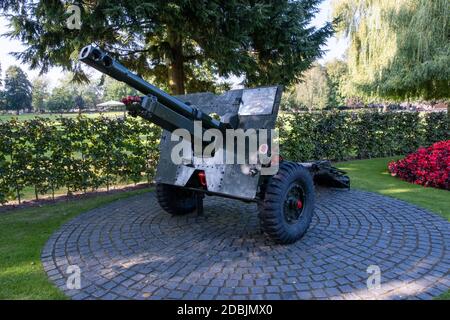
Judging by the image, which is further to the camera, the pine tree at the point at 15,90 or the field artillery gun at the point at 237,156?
the pine tree at the point at 15,90

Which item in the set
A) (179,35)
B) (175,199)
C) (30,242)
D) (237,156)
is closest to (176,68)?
(179,35)

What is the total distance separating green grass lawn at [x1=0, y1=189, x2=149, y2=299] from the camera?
3.16 metres

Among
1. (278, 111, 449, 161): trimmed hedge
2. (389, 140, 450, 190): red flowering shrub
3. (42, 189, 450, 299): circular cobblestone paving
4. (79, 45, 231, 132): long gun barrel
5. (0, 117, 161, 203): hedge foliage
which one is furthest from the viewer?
(278, 111, 449, 161): trimmed hedge

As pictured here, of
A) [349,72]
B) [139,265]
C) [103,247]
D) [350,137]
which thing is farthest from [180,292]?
[349,72]

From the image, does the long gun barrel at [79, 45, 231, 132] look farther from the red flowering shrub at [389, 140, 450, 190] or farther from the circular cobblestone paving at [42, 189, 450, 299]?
the red flowering shrub at [389, 140, 450, 190]

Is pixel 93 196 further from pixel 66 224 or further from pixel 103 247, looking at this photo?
pixel 103 247

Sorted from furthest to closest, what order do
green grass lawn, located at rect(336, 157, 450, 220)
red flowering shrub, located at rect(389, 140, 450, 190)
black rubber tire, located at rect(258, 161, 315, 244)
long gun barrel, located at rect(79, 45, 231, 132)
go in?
red flowering shrub, located at rect(389, 140, 450, 190) → green grass lawn, located at rect(336, 157, 450, 220) → black rubber tire, located at rect(258, 161, 315, 244) → long gun barrel, located at rect(79, 45, 231, 132)

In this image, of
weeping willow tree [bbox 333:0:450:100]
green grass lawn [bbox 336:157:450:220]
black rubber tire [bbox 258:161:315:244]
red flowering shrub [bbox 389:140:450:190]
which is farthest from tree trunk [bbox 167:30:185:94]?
red flowering shrub [bbox 389:140:450:190]

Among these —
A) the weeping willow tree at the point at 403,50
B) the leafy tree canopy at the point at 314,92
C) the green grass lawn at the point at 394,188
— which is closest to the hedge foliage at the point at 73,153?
the green grass lawn at the point at 394,188

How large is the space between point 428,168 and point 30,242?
8.21 meters

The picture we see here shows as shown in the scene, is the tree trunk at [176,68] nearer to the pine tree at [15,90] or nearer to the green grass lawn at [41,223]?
the green grass lawn at [41,223]

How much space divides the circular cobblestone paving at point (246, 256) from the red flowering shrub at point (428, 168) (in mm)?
2223

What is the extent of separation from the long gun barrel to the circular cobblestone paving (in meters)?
1.58

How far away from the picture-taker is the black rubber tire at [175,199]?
196 inches
